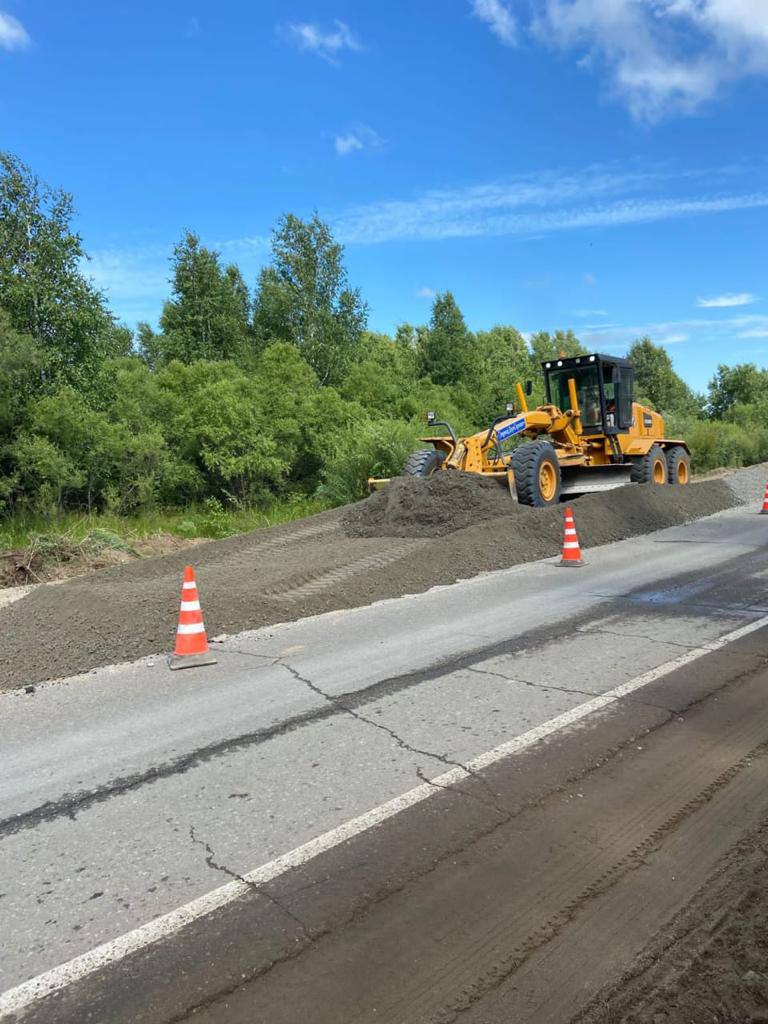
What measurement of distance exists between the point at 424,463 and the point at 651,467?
21.7 feet

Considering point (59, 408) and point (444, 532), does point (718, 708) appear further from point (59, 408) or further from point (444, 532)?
point (59, 408)

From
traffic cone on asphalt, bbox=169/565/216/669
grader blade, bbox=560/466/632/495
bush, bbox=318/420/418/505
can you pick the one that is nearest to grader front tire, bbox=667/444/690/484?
grader blade, bbox=560/466/632/495

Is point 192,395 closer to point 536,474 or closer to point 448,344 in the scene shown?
point 536,474

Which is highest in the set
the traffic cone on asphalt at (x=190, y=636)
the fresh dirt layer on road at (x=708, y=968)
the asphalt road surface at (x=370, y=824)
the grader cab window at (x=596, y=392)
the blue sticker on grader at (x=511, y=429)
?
the grader cab window at (x=596, y=392)

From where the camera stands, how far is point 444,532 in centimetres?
1266

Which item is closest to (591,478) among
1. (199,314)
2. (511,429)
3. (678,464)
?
(511,429)

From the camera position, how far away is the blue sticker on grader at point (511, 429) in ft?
49.6

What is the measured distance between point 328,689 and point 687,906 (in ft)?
10.6

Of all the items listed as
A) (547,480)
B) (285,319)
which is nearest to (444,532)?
(547,480)

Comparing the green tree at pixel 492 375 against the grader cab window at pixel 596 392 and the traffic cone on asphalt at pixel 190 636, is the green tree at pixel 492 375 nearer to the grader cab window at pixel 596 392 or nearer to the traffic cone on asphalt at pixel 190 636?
the grader cab window at pixel 596 392

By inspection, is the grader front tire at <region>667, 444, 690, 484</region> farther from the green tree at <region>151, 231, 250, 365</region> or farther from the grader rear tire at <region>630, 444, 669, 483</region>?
the green tree at <region>151, 231, 250, 365</region>

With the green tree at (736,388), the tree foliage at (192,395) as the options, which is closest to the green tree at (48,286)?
the tree foliage at (192,395)

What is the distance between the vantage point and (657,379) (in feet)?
210

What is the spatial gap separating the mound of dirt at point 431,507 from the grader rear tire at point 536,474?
0.42 metres
